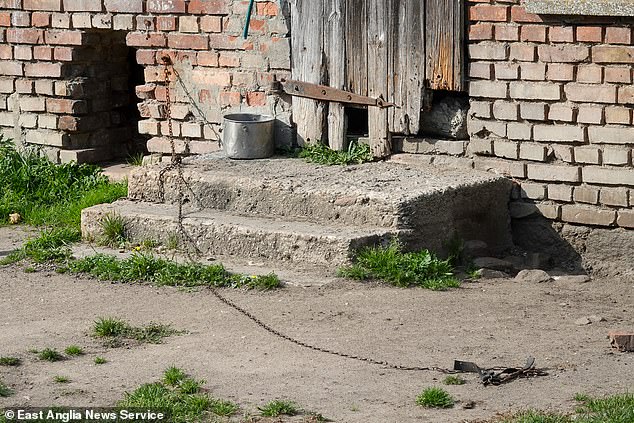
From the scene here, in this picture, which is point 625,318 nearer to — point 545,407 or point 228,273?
point 545,407

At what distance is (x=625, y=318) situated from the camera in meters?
6.59

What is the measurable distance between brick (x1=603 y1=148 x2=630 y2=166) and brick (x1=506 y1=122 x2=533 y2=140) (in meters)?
0.56

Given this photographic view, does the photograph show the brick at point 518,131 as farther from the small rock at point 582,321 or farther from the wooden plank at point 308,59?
the small rock at point 582,321

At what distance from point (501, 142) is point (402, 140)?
777mm

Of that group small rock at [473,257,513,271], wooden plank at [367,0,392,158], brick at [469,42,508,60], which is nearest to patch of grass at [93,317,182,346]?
small rock at [473,257,513,271]

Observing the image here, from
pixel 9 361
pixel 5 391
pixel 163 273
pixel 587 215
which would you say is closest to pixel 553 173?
pixel 587 215

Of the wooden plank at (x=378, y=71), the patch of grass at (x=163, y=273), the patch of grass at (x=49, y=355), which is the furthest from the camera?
the wooden plank at (x=378, y=71)

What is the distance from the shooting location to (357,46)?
27.6ft

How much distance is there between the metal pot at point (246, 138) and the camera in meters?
8.51

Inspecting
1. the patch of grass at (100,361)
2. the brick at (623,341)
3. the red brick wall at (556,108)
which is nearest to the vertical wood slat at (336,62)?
the red brick wall at (556,108)

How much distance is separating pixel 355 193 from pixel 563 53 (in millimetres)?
1710

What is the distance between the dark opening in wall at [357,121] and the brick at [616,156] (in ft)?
6.40

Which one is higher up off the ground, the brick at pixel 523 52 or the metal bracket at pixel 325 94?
the brick at pixel 523 52

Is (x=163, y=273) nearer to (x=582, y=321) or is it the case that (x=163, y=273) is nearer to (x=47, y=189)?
(x=582, y=321)
